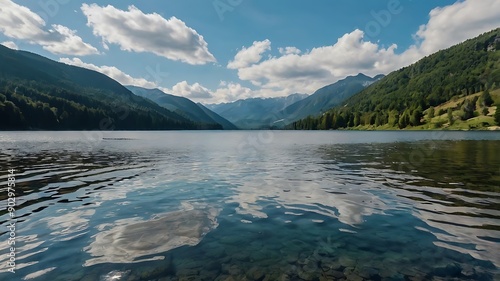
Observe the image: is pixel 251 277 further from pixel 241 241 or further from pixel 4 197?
pixel 4 197

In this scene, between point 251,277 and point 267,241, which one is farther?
point 267,241

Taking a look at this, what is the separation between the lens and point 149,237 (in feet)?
46.0

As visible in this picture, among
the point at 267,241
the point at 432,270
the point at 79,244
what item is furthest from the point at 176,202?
the point at 432,270

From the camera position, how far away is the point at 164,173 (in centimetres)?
3456

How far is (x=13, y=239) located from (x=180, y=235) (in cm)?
770

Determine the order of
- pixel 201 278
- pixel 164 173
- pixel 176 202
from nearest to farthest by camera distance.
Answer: pixel 201 278 → pixel 176 202 → pixel 164 173

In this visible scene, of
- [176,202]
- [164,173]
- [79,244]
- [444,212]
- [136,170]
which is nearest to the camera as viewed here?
[79,244]

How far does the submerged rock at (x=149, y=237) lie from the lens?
12083mm

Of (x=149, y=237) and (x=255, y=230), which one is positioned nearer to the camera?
(x=149, y=237)

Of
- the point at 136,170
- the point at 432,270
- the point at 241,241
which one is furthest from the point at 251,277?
the point at 136,170

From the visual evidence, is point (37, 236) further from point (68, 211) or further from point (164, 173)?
point (164, 173)

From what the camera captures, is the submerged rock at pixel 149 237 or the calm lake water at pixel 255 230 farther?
the submerged rock at pixel 149 237

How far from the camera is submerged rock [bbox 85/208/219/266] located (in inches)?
476

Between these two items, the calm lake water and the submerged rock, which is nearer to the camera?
the calm lake water
